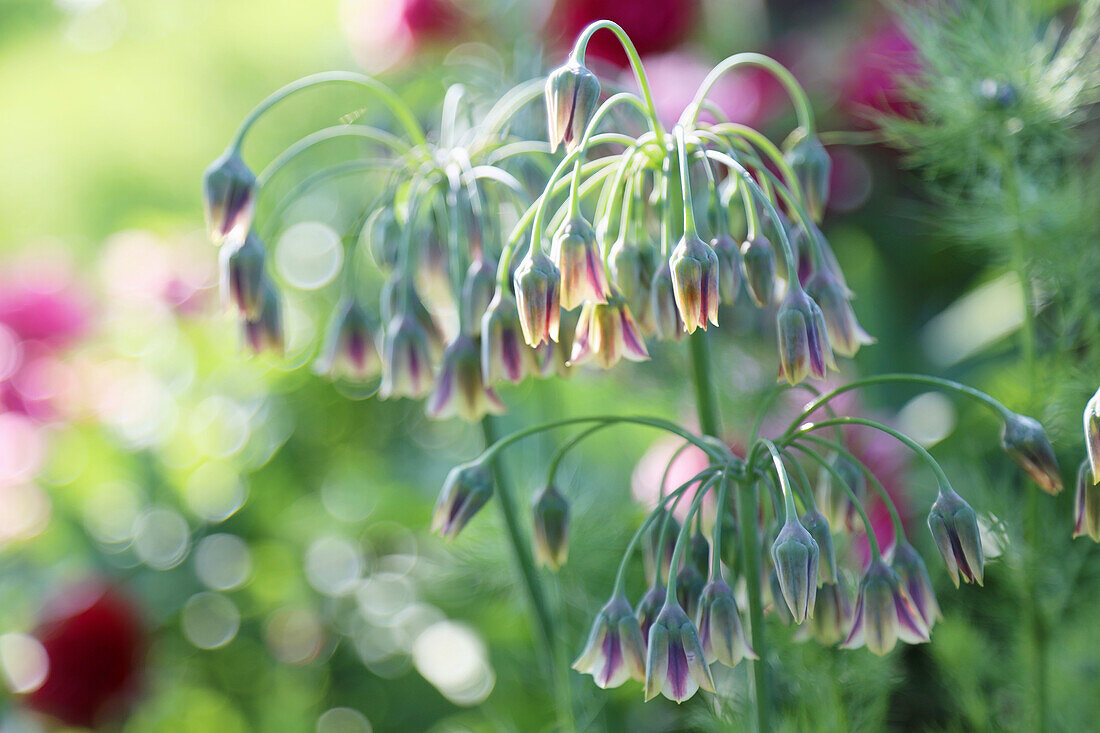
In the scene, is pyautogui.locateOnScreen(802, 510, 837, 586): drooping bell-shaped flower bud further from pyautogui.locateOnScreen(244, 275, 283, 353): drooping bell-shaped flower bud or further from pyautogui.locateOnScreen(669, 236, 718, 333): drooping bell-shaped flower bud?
pyautogui.locateOnScreen(244, 275, 283, 353): drooping bell-shaped flower bud

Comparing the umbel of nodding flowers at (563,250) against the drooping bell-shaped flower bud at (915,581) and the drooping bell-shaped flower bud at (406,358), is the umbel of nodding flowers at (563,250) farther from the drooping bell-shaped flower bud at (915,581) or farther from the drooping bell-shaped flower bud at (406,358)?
the drooping bell-shaped flower bud at (915,581)

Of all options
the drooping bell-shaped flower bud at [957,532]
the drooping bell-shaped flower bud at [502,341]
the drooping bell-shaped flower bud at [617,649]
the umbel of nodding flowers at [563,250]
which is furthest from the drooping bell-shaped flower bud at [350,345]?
the drooping bell-shaped flower bud at [957,532]

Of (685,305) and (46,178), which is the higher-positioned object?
(46,178)

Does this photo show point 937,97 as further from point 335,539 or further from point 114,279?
point 114,279

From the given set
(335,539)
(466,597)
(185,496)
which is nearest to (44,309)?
(185,496)

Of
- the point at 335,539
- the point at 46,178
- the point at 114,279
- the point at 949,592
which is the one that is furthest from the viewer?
the point at 46,178
